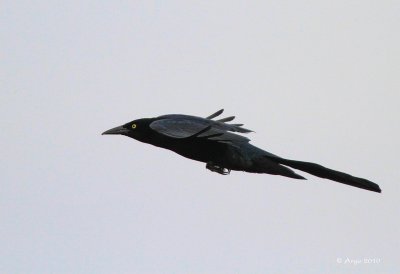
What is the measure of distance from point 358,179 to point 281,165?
1.35m

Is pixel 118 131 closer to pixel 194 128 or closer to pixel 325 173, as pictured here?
pixel 194 128

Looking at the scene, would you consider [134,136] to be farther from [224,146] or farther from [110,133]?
[224,146]

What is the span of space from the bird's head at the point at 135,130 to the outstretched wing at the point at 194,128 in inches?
15.5

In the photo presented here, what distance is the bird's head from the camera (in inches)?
615

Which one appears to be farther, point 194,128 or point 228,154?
point 228,154

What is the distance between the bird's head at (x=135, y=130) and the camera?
615 inches

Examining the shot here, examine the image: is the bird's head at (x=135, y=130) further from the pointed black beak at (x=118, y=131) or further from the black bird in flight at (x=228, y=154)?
the black bird in flight at (x=228, y=154)

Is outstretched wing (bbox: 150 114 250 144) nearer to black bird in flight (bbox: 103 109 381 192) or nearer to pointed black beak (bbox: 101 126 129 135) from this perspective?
black bird in flight (bbox: 103 109 381 192)

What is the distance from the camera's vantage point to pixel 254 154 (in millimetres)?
15195

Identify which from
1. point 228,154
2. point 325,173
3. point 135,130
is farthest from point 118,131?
point 325,173

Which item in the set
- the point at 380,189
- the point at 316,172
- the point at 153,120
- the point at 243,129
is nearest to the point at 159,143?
the point at 153,120

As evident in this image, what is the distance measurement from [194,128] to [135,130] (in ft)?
5.79

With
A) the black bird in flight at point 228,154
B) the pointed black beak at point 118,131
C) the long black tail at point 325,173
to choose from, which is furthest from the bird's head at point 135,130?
the long black tail at point 325,173

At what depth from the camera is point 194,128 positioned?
14.4 meters
